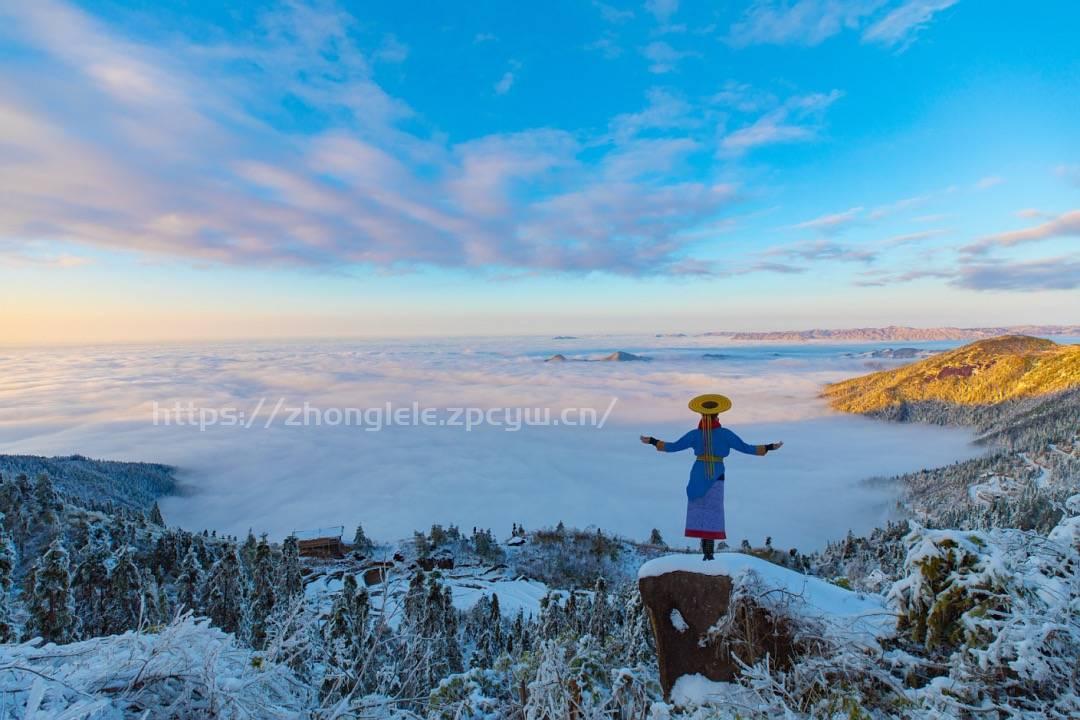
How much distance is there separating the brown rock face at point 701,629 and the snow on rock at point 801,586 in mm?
137

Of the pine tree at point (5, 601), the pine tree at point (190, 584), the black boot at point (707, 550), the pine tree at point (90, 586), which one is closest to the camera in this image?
the black boot at point (707, 550)

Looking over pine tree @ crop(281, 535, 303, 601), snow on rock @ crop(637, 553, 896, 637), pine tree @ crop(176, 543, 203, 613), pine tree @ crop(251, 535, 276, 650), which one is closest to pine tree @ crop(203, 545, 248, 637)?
pine tree @ crop(176, 543, 203, 613)

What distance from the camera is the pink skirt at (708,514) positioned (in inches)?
386

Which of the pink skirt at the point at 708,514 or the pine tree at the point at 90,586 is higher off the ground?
the pink skirt at the point at 708,514

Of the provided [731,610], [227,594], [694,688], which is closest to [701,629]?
[694,688]

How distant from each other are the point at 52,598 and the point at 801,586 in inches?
1611

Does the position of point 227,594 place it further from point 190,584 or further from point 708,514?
point 708,514

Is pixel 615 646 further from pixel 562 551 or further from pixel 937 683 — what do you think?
pixel 562 551

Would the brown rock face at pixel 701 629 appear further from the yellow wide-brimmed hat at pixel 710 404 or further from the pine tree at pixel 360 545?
the pine tree at pixel 360 545

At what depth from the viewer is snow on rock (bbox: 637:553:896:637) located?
624 cm

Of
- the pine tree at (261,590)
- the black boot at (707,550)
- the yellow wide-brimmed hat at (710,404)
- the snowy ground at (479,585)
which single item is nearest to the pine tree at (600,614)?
the pine tree at (261,590)

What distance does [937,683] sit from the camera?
161 inches

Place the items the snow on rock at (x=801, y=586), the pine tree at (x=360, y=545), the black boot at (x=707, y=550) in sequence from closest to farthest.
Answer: the snow on rock at (x=801, y=586), the black boot at (x=707, y=550), the pine tree at (x=360, y=545)

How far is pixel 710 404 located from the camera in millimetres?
9875
